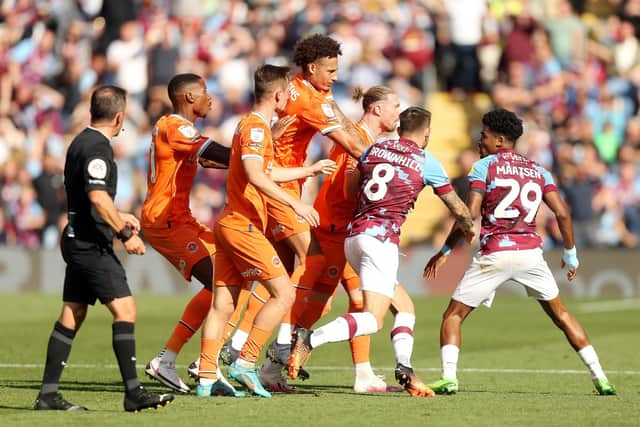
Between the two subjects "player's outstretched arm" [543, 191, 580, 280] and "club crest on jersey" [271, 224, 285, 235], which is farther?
"club crest on jersey" [271, 224, 285, 235]

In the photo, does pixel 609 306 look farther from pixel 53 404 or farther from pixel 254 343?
pixel 53 404

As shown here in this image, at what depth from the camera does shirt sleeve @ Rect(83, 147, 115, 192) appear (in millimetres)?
9328

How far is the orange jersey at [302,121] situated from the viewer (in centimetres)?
1108

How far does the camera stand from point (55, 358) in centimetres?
967

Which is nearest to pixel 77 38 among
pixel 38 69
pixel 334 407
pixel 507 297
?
pixel 38 69

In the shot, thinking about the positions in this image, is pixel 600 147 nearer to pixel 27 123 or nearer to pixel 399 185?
pixel 27 123

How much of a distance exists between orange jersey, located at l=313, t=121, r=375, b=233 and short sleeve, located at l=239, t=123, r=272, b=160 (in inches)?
47.3

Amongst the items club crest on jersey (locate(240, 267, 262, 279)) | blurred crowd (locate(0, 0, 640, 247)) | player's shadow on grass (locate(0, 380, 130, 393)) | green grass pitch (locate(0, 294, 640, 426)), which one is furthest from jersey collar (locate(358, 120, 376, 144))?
blurred crowd (locate(0, 0, 640, 247))

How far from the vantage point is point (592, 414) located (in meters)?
9.54

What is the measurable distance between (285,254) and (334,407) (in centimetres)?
209

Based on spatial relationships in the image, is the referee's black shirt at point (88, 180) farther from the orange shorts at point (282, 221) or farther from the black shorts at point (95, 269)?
the orange shorts at point (282, 221)

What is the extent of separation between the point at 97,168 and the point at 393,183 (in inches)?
92.6

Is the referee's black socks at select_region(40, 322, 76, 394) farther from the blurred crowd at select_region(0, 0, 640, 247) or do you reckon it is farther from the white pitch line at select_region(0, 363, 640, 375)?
the blurred crowd at select_region(0, 0, 640, 247)

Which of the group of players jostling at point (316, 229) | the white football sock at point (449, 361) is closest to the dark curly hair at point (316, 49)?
the group of players jostling at point (316, 229)
